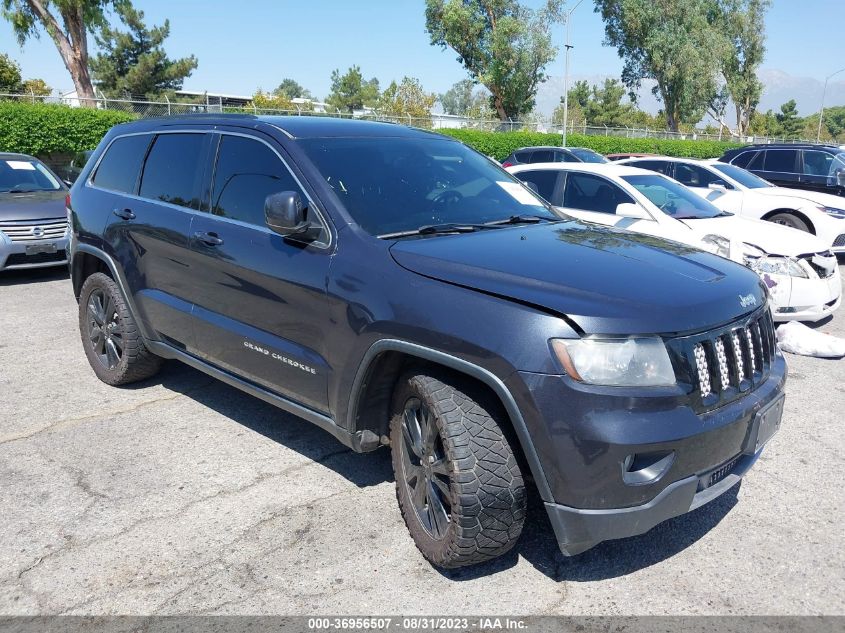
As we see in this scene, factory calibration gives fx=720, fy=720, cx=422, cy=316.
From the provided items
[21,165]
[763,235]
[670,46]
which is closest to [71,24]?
[21,165]

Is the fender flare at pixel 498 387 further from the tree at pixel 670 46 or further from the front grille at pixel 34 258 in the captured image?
the tree at pixel 670 46

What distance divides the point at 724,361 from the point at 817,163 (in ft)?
42.0

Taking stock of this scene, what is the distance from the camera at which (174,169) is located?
14.5 ft

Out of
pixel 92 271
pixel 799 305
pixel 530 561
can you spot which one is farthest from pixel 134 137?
pixel 799 305

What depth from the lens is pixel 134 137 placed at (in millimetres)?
4961

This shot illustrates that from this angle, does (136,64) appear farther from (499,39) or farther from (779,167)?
(779,167)

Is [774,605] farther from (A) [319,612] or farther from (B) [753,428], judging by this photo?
(A) [319,612]

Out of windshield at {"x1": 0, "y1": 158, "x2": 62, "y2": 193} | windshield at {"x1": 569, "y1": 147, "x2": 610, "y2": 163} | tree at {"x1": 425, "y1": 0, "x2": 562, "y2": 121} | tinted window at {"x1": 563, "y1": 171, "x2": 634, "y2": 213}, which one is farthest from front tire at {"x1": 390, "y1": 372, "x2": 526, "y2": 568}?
tree at {"x1": 425, "y1": 0, "x2": 562, "y2": 121}

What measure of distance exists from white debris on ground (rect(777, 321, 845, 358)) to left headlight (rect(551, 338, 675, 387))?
4458 millimetres

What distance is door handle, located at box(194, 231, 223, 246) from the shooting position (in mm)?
3873

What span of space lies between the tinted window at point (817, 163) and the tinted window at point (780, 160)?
0.72 ft

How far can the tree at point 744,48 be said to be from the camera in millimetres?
51406

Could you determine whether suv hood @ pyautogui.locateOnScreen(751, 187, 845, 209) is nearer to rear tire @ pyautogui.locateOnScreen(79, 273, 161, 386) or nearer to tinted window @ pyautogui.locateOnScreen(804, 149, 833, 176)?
tinted window @ pyautogui.locateOnScreen(804, 149, 833, 176)

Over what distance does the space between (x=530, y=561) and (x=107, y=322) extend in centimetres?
346
